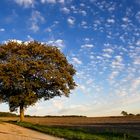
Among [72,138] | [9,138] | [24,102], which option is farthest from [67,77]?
[9,138]

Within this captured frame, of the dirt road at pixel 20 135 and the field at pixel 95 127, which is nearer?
the dirt road at pixel 20 135

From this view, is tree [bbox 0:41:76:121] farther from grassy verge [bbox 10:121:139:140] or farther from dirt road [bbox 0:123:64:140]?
dirt road [bbox 0:123:64:140]

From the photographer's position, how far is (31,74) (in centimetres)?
5809

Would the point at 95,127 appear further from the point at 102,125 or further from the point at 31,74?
the point at 31,74

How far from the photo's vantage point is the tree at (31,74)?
57.7m

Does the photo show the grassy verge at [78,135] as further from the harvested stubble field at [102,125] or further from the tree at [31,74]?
the tree at [31,74]

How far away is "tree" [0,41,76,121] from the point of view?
57719mm

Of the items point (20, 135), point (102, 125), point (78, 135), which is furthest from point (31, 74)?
point (20, 135)

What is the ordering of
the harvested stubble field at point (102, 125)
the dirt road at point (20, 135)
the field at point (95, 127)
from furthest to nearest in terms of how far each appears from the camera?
the harvested stubble field at point (102, 125), the field at point (95, 127), the dirt road at point (20, 135)

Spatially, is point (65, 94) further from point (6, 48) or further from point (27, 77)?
point (6, 48)

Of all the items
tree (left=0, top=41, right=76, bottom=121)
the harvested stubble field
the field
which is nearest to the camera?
the field

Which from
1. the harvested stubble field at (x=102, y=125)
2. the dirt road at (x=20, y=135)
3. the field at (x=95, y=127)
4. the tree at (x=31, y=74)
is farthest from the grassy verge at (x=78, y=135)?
the tree at (x=31, y=74)

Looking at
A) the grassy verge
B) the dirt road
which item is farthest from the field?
the dirt road

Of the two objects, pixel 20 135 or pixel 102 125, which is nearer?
pixel 20 135
